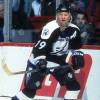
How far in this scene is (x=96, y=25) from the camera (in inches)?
375

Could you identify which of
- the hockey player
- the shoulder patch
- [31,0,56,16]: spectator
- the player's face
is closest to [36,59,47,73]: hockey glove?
the hockey player

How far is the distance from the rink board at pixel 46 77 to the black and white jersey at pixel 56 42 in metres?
0.74

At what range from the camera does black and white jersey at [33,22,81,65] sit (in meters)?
8.07

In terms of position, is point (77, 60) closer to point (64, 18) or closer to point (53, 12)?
point (64, 18)

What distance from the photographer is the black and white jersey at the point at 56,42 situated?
8.07 metres

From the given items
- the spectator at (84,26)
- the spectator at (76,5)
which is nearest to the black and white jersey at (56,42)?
the spectator at (84,26)

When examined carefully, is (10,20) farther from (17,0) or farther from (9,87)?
(9,87)

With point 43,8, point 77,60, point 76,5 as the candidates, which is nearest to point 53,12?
point 43,8

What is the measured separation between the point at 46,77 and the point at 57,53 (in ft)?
2.78

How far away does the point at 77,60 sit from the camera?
8273mm

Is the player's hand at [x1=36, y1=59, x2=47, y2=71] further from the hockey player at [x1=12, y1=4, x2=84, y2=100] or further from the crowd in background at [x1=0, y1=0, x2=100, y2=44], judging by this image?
the crowd in background at [x1=0, y1=0, x2=100, y2=44]

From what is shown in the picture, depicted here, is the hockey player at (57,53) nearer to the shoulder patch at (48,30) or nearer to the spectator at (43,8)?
the shoulder patch at (48,30)

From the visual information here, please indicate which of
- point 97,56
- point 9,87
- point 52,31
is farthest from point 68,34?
point 9,87

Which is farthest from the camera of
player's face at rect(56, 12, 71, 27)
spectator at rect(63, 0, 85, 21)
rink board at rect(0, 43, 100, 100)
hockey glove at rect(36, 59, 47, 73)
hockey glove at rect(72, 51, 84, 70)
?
spectator at rect(63, 0, 85, 21)
